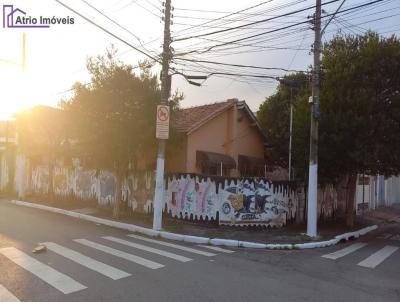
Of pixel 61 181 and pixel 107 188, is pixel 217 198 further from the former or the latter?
pixel 61 181

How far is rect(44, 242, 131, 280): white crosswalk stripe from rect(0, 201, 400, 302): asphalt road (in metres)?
0.02

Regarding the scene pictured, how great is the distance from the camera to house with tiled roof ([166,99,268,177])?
64.3 feet

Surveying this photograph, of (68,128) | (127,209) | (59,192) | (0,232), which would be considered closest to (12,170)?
(59,192)

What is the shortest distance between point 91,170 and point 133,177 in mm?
3967

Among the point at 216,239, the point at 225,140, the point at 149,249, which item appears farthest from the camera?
the point at 225,140

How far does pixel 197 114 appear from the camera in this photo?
69.7 feet

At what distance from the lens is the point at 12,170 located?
30.2 metres

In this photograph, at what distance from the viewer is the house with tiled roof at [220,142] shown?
64.3ft

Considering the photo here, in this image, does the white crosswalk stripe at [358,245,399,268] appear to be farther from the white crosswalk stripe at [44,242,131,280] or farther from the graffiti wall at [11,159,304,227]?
the white crosswalk stripe at [44,242,131,280]

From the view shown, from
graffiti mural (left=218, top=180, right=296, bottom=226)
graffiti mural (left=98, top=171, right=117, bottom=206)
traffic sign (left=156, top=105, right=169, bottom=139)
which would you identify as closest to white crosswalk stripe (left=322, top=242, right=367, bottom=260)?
graffiti mural (left=218, top=180, right=296, bottom=226)

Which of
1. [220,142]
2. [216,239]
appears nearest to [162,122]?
[216,239]

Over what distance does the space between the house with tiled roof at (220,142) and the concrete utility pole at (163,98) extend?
2857 mm

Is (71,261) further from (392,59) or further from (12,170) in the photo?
(12,170)

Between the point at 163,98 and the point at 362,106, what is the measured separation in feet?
23.4
